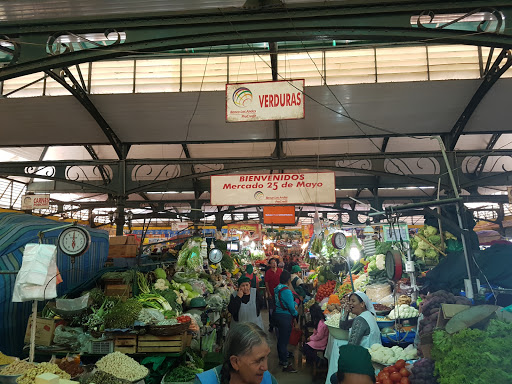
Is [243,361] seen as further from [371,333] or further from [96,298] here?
[96,298]

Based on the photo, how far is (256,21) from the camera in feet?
16.8

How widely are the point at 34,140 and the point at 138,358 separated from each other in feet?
25.2

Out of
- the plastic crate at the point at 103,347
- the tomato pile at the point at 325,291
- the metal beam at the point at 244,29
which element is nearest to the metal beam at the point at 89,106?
the metal beam at the point at 244,29

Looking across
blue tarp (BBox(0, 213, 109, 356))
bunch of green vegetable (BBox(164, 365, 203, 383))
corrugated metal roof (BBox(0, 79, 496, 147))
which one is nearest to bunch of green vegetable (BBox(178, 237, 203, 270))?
blue tarp (BBox(0, 213, 109, 356))

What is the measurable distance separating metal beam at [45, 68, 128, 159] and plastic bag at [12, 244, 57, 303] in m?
5.37

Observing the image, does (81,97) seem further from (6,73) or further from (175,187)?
(175,187)

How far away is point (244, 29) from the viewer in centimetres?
512

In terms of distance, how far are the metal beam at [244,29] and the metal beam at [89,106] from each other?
2539mm

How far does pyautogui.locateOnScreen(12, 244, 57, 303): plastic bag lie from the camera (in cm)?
362

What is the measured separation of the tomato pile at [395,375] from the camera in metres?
3.70

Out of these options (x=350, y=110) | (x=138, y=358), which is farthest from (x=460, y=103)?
(x=138, y=358)

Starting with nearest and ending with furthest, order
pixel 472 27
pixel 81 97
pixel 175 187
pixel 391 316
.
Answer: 1. pixel 391 316
2. pixel 472 27
3. pixel 81 97
4. pixel 175 187

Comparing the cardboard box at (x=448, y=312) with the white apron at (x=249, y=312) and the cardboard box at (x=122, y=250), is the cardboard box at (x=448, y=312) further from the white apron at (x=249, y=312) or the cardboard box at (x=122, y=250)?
the cardboard box at (x=122, y=250)

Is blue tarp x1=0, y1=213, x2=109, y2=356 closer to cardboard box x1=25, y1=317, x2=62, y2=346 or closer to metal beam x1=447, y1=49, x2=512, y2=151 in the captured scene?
cardboard box x1=25, y1=317, x2=62, y2=346
